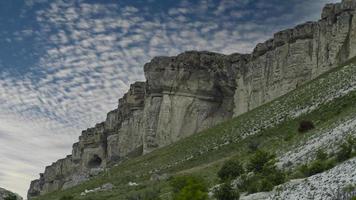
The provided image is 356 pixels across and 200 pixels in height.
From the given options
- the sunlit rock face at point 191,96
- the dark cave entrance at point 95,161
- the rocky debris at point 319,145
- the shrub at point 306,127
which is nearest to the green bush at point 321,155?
the rocky debris at point 319,145

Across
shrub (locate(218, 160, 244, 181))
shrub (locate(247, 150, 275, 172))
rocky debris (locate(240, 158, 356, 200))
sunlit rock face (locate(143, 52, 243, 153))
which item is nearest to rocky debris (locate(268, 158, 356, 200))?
rocky debris (locate(240, 158, 356, 200))

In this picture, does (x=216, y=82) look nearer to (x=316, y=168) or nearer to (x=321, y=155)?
(x=321, y=155)

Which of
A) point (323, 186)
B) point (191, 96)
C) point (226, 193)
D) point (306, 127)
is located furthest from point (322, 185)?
point (191, 96)

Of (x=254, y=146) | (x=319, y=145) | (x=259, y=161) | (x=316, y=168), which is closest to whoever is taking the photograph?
(x=316, y=168)

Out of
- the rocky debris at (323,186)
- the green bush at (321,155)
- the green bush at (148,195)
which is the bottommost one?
the rocky debris at (323,186)

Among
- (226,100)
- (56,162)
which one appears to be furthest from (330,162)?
(56,162)

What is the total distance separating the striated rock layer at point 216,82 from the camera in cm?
6112

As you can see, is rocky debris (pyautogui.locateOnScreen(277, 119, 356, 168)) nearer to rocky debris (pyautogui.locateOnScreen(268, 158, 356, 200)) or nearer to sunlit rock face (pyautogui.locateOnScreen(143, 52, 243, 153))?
rocky debris (pyautogui.locateOnScreen(268, 158, 356, 200))

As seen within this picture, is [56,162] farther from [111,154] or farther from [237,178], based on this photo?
[237,178]

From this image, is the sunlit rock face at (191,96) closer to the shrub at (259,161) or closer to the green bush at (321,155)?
the shrub at (259,161)

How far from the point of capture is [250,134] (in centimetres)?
4822

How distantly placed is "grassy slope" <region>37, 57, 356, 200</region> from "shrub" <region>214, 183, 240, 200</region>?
834cm

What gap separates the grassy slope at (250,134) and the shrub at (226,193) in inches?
328

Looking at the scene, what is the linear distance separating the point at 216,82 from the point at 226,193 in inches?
2333
